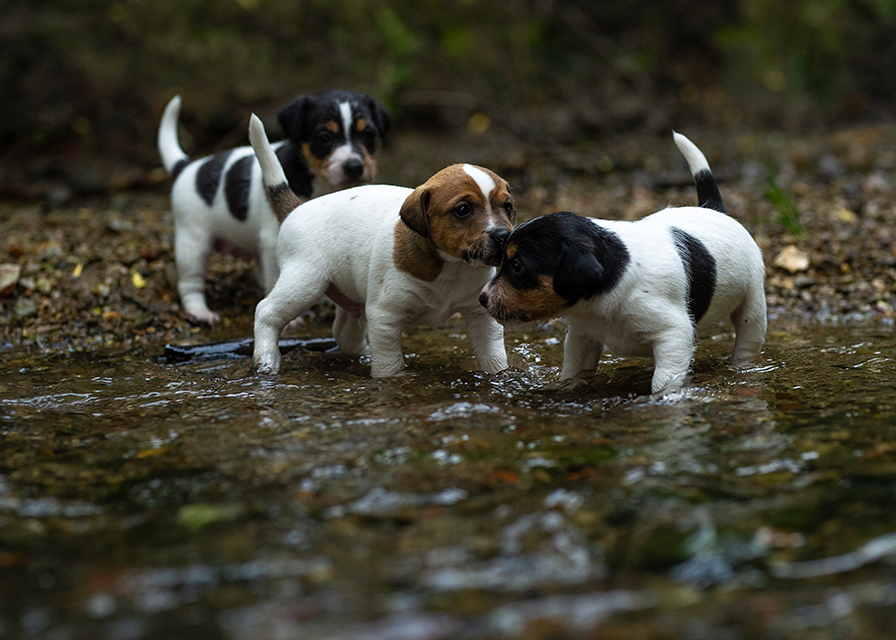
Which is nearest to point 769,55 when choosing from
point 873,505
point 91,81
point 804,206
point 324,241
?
point 804,206

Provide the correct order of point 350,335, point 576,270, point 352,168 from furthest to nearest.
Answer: point 352,168, point 350,335, point 576,270

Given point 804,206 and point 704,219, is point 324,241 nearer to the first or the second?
point 704,219

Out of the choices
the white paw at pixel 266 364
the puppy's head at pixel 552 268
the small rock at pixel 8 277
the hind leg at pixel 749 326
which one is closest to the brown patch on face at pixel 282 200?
the white paw at pixel 266 364

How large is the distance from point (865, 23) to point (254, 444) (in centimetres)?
1700

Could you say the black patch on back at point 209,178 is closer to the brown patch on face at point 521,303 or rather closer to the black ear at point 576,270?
the brown patch on face at point 521,303

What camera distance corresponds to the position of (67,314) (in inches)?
302

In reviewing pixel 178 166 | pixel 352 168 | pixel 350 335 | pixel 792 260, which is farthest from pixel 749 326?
pixel 178 166

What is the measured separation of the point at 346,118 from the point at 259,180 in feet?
2.87

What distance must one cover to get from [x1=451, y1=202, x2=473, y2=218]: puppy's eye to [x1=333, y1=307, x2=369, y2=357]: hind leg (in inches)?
62.3

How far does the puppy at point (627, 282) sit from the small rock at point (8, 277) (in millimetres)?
5028

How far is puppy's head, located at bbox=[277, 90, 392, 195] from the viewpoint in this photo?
23.4ft

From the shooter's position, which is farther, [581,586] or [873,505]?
[873,505]

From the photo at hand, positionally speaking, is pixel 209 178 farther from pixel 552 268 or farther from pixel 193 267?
pixel 552 268

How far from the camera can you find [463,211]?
5.13m
